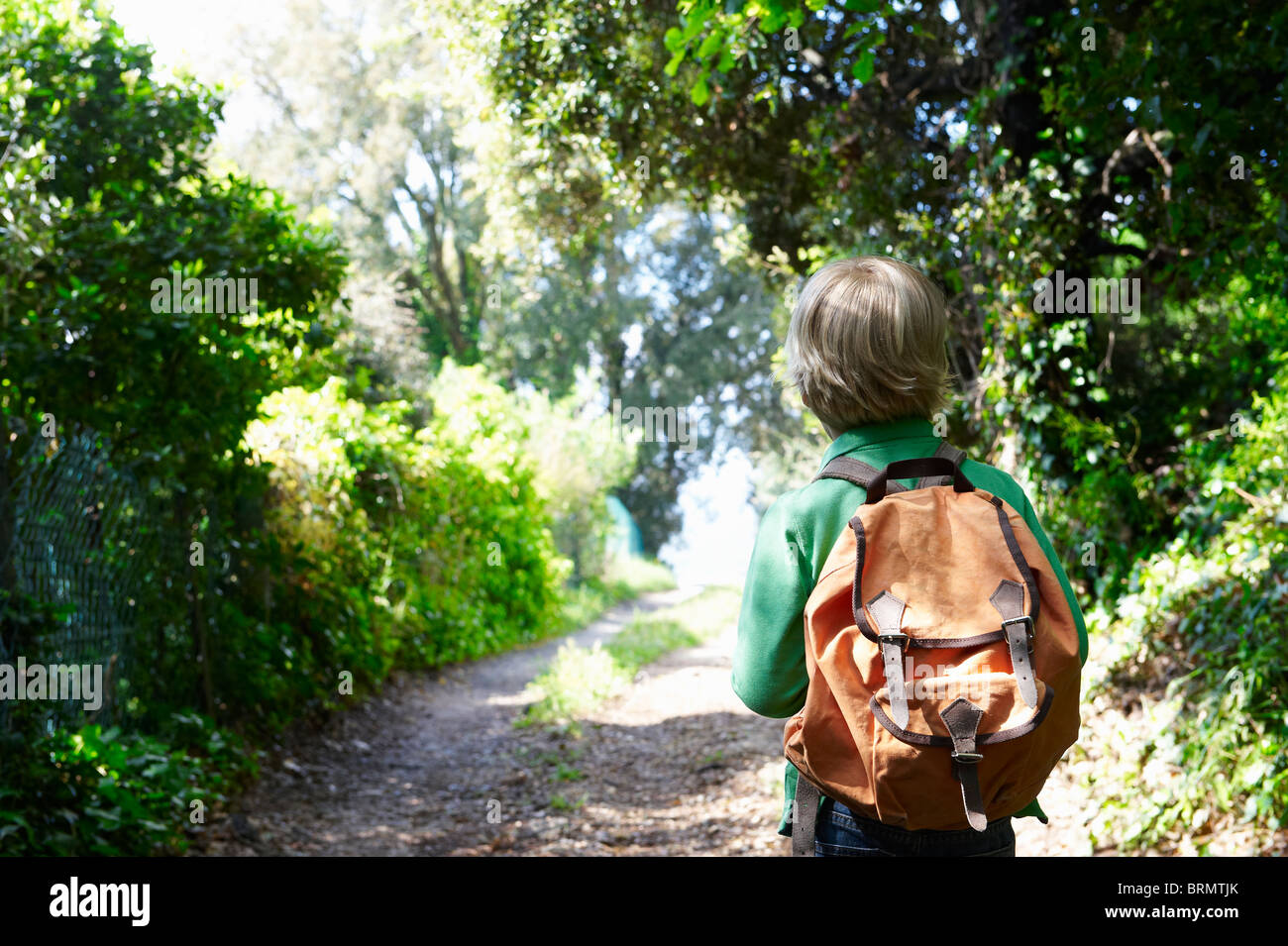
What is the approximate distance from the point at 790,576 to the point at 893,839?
0.45 m

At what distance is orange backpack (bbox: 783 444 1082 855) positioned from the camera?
1.44 meters

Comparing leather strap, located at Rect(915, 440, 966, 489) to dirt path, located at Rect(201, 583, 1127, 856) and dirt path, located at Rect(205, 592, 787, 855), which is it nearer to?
dirt path, located at Rect(201, 583, 1127, 856)

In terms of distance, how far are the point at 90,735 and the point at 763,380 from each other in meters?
24.7

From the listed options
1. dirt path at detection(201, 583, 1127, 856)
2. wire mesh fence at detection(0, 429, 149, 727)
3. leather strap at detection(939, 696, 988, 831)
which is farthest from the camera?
dirt path at detection(201, 583, 1127, 856)

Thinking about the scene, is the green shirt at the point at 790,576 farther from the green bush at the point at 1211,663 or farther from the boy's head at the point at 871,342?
the green bush at the point at 1211,663

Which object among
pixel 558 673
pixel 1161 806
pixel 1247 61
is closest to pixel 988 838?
pixel 1161 806

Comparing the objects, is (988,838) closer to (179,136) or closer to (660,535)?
(179,136)

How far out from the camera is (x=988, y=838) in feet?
5.21

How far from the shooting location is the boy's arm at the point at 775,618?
1619 millimetres

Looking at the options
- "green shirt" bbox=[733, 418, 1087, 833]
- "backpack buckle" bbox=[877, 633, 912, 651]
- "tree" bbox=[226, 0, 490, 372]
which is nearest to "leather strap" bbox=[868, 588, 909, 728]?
"backpack buckle" bbox=[877, 633, 912, 651]

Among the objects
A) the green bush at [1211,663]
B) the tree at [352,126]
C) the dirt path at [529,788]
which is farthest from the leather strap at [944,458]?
the tree at [352,126]

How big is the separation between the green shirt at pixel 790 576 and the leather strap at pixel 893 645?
0.14 meters

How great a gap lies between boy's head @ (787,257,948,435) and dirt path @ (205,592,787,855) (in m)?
3.77

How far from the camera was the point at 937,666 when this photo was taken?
1465mm
